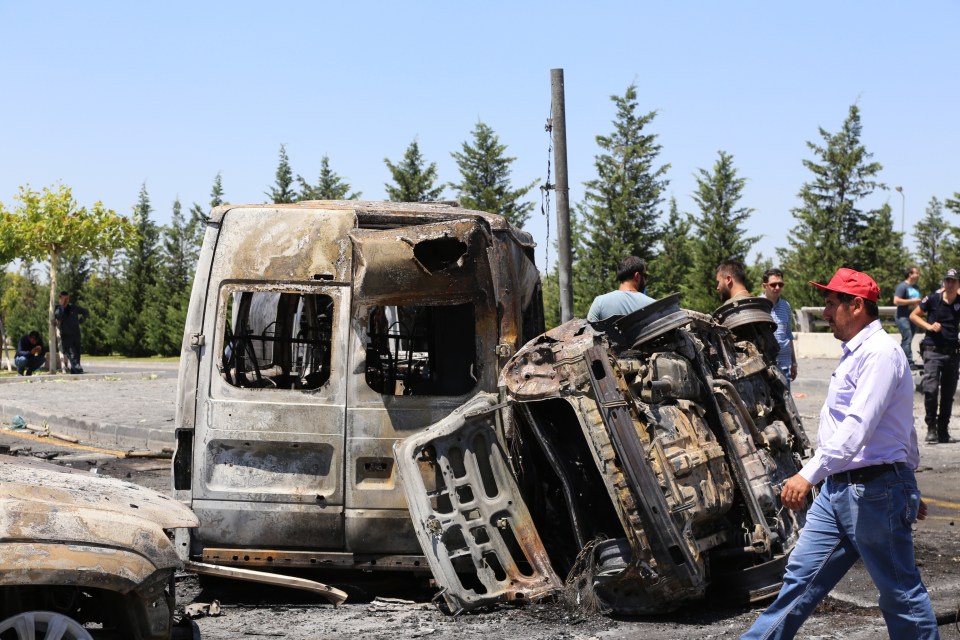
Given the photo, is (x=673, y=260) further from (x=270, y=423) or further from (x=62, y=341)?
(x=270, y=423)

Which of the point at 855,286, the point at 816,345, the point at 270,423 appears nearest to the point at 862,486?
the point at 855,286

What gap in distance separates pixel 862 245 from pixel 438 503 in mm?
36111

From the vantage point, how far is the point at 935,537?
23.8 feet

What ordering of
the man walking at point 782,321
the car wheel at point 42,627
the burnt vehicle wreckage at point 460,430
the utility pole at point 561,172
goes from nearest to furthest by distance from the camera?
1. the car wheel at point 42,627
2. the burnt vehicle wreckage at point 460,430
3. the man walking at point 782,321
4. the utility pole at point 561,172

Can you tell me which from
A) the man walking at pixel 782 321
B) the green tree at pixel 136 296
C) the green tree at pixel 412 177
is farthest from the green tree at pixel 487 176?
the man walking at pixel 782 321

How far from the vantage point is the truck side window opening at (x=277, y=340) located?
6223 mm

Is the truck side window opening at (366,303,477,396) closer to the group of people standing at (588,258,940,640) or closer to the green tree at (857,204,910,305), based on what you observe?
the group of people standing at (588,258,940,640)

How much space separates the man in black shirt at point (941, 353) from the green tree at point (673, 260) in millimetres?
27687

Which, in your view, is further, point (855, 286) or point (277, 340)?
point (277, 340)

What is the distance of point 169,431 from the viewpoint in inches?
521

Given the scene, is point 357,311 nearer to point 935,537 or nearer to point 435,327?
point 435,327

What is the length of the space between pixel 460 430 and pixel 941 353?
7859 mm

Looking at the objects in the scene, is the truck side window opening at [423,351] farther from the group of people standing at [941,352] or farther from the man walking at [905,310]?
the man walking at [905,310]

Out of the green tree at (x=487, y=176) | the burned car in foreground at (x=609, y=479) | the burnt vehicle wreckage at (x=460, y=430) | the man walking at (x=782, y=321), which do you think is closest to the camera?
the burned car in foreground at (x=609, y=479)
